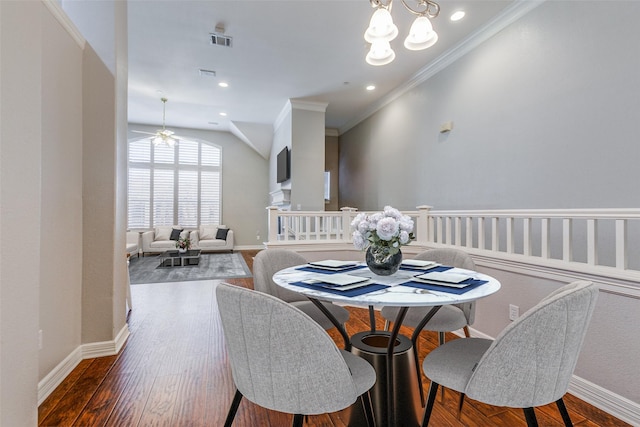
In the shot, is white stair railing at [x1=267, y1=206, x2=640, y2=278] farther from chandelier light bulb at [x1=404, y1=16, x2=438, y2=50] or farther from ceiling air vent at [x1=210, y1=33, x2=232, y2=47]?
ceiling air vent at [x1=210, y1=33, x2=232, y2=47]

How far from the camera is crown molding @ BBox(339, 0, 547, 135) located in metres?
2.93

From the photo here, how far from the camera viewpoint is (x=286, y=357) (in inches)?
38.8

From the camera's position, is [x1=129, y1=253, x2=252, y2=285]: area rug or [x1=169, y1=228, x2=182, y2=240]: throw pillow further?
[x1=169, y1=228, x2=182, y2=240]: throw pillow

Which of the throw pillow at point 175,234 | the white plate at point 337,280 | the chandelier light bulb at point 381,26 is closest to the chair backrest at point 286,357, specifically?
the white plate at point 337,280

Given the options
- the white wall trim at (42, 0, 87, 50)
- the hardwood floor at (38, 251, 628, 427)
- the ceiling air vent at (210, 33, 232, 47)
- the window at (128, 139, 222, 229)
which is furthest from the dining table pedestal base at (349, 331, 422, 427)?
the window at (128, 139, 222, 229)

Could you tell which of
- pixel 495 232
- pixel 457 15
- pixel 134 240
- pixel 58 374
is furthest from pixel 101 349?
pixel 134 240

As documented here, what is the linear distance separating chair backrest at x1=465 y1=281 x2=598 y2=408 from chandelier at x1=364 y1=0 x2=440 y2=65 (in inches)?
62.2

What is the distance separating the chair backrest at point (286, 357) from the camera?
3.21 ft

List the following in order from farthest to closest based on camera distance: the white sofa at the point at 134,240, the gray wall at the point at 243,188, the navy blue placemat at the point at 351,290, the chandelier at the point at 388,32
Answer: the gray wall at the point at 243,188, the white sofa at the point at 134,240, the chandelier at the point at 388,32, the navy blue placemat at the point at 351,290

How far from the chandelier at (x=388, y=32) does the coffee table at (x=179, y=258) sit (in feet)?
18.2

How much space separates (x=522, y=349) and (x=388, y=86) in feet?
15.5

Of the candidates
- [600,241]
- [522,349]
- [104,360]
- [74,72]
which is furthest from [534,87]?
[104,360]

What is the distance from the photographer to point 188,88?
5.23 meters

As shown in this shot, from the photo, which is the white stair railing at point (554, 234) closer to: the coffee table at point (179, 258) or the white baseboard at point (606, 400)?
the white baseboard at point (606, 400)
